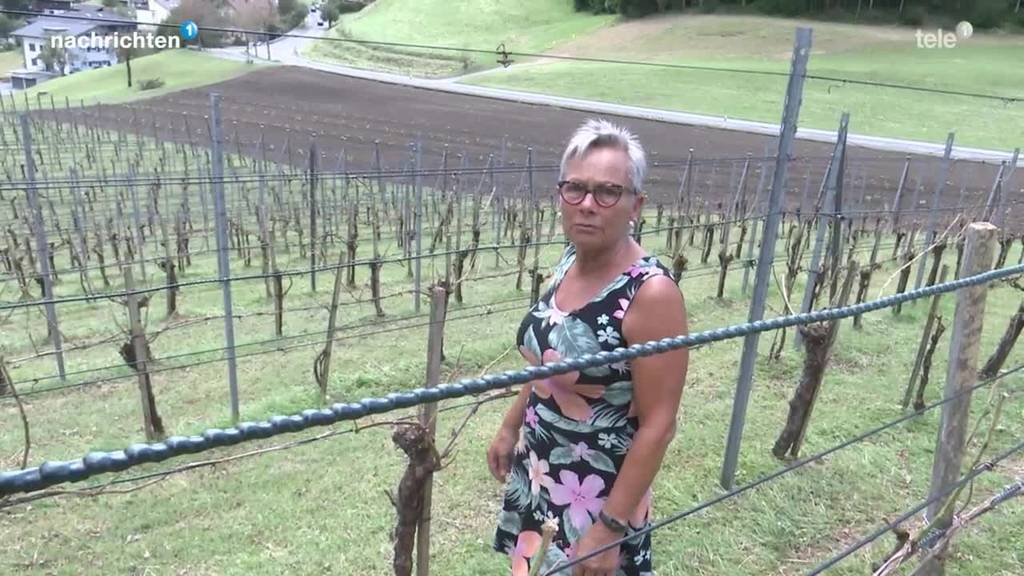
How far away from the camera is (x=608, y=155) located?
1.45m

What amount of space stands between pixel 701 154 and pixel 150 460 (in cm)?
1813

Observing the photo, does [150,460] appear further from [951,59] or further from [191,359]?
[951,59]

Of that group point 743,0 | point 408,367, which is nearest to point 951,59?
point 743,0

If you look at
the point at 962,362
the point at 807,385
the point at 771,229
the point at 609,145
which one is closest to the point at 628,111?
the point at 807,385

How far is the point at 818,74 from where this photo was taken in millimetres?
26906

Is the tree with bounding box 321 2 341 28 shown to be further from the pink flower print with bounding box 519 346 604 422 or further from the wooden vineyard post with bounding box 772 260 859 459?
the pink flower print with bounding box 519 346 604 422

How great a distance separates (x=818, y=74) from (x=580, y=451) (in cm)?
2886

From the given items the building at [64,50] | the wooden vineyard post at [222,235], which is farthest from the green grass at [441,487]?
the building at [64,50]

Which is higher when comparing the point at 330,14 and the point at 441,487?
the point at 330,14

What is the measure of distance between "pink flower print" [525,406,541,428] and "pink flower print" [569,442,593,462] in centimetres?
10

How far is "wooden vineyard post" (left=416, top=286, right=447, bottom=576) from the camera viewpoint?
1.59m

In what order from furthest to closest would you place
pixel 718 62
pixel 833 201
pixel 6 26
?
pixel 6 26
pixel 718 62
pixel 833 201

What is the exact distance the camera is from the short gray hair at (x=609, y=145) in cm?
146

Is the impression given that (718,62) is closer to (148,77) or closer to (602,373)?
(148,77)
